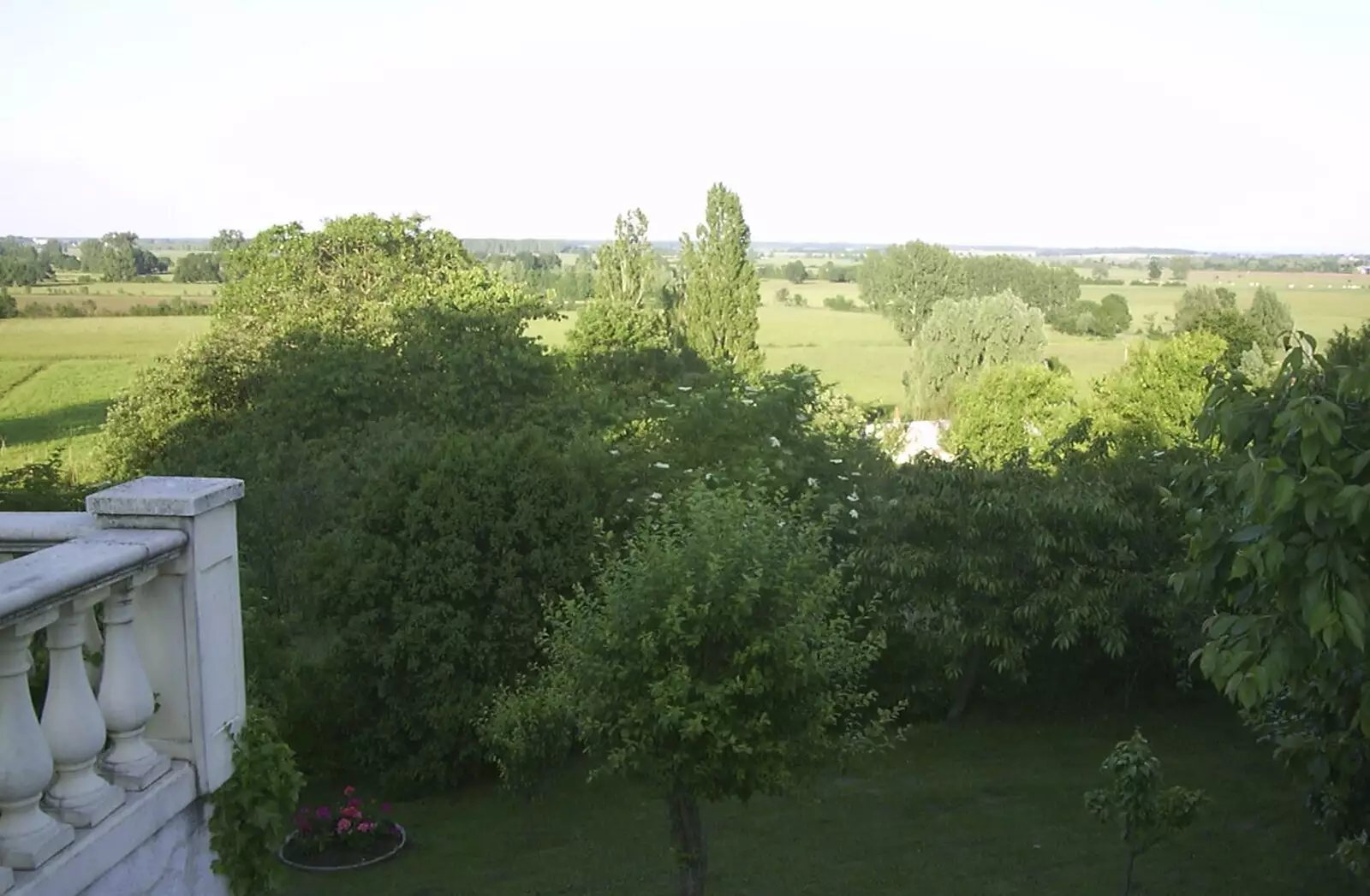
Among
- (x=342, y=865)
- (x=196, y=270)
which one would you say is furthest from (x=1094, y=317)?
(x=342, y=865)

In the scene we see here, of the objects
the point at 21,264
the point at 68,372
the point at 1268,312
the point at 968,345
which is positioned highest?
the point at 21,264

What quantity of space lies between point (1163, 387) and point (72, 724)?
1096 inches

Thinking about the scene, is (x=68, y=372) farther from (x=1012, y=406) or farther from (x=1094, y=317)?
(x=1094, y=317)

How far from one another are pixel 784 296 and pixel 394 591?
332 feet

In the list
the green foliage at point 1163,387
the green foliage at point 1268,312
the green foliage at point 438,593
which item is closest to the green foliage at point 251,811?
the green foliage at point 438,593

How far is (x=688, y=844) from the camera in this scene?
311 inches

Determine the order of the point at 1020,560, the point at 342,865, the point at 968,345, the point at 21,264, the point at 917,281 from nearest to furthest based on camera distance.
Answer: the point at 342,865 < the point at 1020,560 < the point at 21,264 < the point at 968,345 < the point at 917,281

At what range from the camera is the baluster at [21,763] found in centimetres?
281

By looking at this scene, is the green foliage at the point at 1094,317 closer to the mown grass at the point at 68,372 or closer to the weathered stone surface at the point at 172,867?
the mown grass at the point at 68,372

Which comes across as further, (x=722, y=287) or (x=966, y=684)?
(x=722, y=287)

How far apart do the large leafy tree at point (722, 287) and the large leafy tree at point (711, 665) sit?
35.8m

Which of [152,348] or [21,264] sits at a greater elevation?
[21,264]

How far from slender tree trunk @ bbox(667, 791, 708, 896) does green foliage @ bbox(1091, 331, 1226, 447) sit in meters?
19.8

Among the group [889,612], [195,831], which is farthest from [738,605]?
[889,612]
